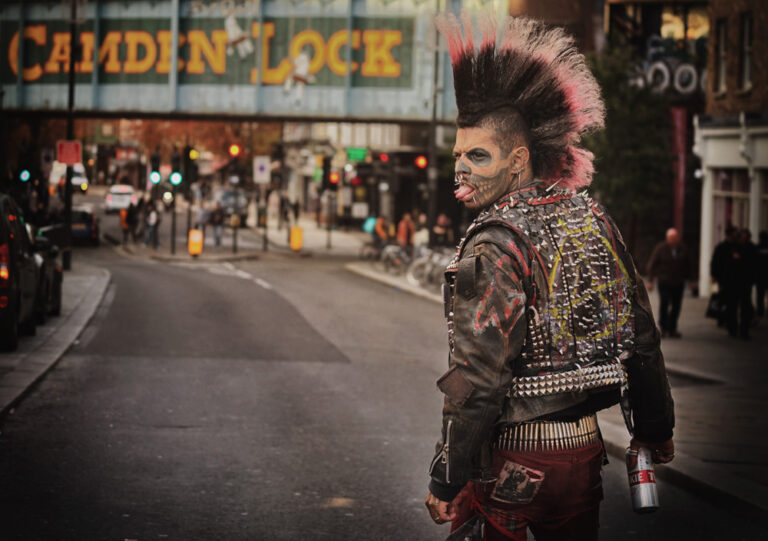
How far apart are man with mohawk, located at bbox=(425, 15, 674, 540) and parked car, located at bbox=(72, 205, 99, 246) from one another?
4919 cm

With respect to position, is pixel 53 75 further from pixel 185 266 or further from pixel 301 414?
pixel 301 414

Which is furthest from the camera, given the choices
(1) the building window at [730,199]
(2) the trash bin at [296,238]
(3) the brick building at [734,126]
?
(2) the trash bin at [296,238]

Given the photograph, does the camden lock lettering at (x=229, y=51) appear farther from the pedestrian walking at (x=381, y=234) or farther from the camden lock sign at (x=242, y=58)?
the pedestrian walking at (x=381, y=234)

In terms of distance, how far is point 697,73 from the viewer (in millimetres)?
36906

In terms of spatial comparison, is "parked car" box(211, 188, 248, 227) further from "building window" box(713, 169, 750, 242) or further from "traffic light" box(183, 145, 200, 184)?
"building window" box(713, 169, 750, 242)

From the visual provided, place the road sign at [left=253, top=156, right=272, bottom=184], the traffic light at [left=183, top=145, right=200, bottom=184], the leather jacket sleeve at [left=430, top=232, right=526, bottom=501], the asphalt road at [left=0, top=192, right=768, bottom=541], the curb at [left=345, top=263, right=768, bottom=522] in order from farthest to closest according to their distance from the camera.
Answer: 1. the road sign at [left=253, top=156, right=272, bottom=184]
2. the traffic light at [left=183, top=145, right=200, bottom=184]
3. the curb at [left=345, top=263, right=768, bottom=522]
4. the asphalt road at [left=0, top=192, right=768, bottom=541]
5. the leather jacket sleeve at [left=430, top=232, right=526, bottom=501]

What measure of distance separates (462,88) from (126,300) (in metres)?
21.8

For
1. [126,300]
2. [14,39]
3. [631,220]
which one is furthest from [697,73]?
[14,39]

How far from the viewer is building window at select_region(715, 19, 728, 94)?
3077cm

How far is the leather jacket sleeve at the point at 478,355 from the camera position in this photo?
3643 mm

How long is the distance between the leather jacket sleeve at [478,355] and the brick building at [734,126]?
2533 centimetres

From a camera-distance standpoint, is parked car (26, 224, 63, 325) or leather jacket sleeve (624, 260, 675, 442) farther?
parked car (26, 224, 63, 325)

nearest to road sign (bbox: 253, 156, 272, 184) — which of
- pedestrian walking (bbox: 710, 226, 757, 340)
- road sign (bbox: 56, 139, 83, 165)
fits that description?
road sign (bbox: 56, 139, 83, 165)

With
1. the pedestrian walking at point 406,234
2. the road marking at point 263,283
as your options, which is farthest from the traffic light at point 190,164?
the road marking at point 263,283
